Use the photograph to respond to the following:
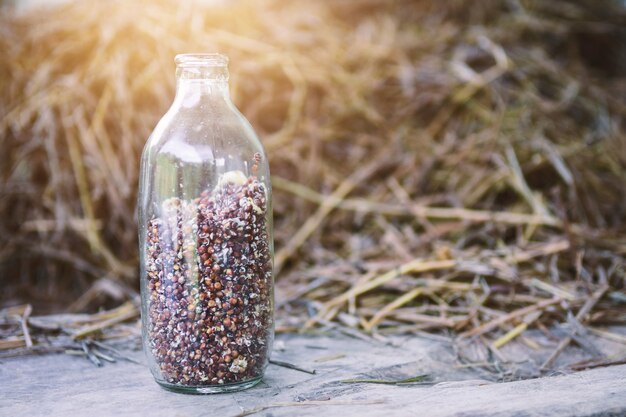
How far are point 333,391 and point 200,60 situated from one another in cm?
61

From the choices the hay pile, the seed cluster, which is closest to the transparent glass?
the seed cluster

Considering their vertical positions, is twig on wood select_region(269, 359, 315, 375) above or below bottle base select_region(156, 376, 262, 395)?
below

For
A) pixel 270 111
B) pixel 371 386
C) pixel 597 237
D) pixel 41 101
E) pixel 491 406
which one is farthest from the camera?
pixel 270 111

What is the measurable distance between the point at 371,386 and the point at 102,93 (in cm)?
159

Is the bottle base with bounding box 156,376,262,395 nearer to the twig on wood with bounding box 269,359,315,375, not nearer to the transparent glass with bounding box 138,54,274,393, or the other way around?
the transparent glass with bounding box 138,54,274,393

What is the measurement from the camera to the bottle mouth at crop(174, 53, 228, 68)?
1.20m

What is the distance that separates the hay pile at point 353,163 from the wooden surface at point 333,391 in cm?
23

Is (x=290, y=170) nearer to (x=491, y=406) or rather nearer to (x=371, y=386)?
(x=371, y=386)

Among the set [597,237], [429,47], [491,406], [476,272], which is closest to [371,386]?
[491,406]

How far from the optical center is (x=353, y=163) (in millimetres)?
2400

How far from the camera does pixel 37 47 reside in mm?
2559

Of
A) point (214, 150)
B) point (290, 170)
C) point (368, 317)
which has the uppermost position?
point (214, 150)

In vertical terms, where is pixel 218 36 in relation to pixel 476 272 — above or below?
above

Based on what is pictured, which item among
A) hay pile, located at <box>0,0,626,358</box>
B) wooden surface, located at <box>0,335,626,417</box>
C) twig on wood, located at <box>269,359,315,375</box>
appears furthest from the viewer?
hay pile, located at <box>0,0,626,358</box>
